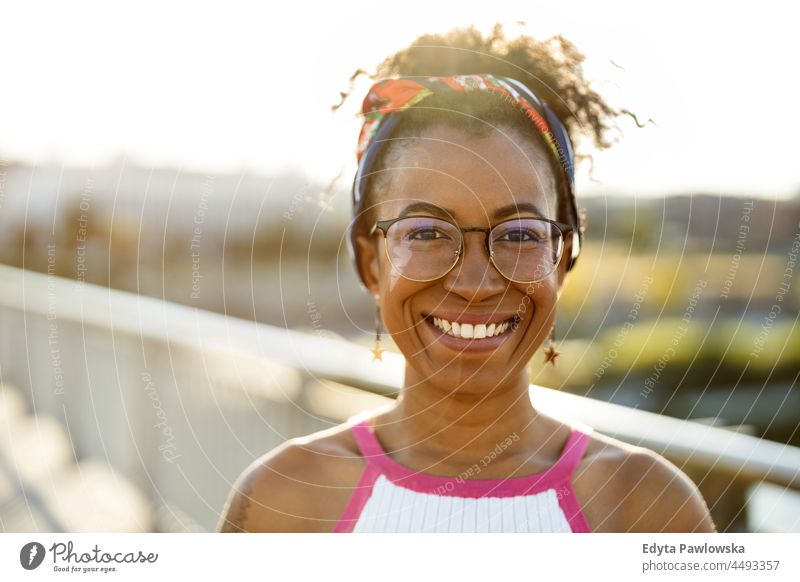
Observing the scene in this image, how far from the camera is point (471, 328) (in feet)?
3.06

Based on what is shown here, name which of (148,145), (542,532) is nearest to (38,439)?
(148,145)

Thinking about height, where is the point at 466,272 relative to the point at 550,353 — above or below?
above

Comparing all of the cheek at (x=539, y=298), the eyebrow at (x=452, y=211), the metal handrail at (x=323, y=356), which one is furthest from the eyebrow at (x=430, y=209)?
the metal handrail at (x=323, y=356)

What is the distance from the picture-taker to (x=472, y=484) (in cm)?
98

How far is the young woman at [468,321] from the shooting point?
2.91 feet

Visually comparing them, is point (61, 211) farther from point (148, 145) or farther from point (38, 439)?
point (38, 439)

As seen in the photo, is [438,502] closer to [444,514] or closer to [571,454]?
[444,514]

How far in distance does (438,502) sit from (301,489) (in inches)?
6.6

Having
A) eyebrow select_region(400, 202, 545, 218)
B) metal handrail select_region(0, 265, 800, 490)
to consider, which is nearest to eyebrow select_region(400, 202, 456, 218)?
eyebrow select_region(400, 202, 545, 218)

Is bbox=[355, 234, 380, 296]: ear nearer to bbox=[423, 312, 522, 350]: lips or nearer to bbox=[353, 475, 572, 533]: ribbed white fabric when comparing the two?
bbox=[423, 312, 522, 350]: lips

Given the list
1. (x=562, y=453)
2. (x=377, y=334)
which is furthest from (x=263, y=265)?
(x=562, y=453)

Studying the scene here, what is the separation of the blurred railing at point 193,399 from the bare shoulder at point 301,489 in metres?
0.11

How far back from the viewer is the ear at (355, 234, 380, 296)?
944mm

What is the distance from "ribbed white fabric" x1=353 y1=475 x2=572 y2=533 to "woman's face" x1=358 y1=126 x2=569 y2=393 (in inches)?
5.4
